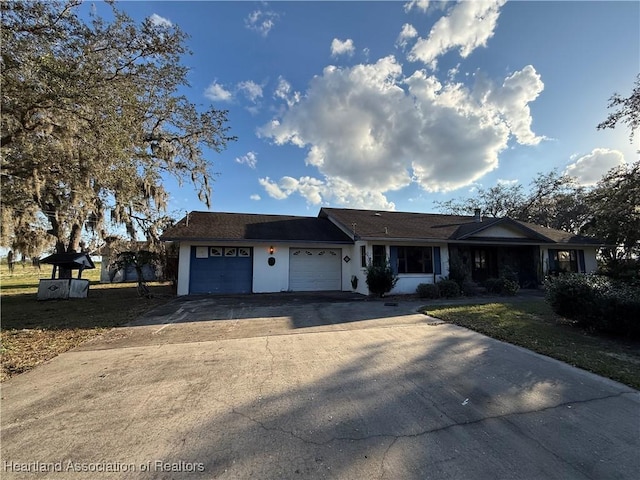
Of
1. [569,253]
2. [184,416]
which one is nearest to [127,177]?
[184,416]

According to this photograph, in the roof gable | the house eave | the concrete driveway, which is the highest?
the roof gable

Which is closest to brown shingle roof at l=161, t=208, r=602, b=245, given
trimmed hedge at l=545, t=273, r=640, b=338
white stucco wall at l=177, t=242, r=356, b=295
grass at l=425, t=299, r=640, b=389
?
white stucco wall at l=177, t=242, r=356, b=295

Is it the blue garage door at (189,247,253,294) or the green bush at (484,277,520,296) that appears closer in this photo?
the green bush at (484,277,520,296)

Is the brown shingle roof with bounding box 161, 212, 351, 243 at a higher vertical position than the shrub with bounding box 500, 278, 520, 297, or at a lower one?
higher

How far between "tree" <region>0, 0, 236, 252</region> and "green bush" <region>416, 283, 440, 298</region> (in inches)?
446

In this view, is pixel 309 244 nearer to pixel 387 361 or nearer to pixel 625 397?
pixel 387 361

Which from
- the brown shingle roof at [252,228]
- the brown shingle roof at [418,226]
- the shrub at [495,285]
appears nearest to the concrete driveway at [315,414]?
the brown shingle roof at [252,228]

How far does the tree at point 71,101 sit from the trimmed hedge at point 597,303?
38.3 ft

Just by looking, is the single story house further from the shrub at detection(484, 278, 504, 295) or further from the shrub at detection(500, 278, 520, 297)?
the shrub at detection(500, 278, 520, 297)

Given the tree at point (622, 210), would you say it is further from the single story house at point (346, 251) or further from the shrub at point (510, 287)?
the shrub at point (510, 287)

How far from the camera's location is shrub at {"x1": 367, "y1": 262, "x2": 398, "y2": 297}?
12.4 metres

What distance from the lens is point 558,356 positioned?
16.9ft

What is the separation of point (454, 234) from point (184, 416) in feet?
47.4

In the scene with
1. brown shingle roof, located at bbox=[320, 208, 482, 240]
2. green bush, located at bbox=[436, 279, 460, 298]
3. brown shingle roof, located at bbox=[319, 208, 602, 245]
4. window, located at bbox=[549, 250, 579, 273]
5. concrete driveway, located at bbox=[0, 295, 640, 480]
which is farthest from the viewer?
window, located at bbox=[549, 250, 579, 273]
